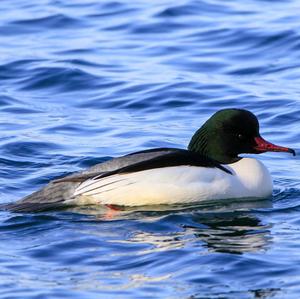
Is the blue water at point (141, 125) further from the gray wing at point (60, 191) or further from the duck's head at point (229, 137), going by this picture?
the duck's head at point (229, 137)

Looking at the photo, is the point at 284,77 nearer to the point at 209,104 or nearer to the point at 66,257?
the point at 209,104

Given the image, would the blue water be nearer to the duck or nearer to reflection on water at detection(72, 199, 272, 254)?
reflection on water at detection(72, 199, 272, 254)

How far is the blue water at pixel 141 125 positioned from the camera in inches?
359

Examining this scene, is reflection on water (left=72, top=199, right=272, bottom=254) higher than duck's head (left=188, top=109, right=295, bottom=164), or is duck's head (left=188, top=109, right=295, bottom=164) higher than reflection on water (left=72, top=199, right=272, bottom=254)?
duck's head (left=188, top=109, right=295, bottom=164)

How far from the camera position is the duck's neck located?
11.7 metres

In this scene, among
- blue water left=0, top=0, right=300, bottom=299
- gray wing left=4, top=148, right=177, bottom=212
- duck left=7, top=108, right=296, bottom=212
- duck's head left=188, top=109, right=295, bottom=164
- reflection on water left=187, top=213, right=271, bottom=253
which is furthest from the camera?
duck's head left=188, top=109, right=295, bottom=164

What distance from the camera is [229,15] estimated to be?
19562 mm

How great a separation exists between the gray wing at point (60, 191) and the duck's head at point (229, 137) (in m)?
0.62

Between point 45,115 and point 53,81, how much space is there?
165 cm

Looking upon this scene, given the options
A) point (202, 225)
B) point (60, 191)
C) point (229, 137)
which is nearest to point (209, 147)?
point (229, 137)

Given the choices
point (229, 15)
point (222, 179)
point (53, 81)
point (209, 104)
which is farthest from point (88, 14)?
point (222, 179)

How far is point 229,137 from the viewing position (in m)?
11.7

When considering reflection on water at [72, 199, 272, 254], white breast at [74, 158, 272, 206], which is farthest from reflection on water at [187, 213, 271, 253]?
white breast at [74, 158, 272, 206]

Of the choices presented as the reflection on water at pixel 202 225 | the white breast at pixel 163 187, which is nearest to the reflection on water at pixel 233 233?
the reflection on water at pixel 202 225
